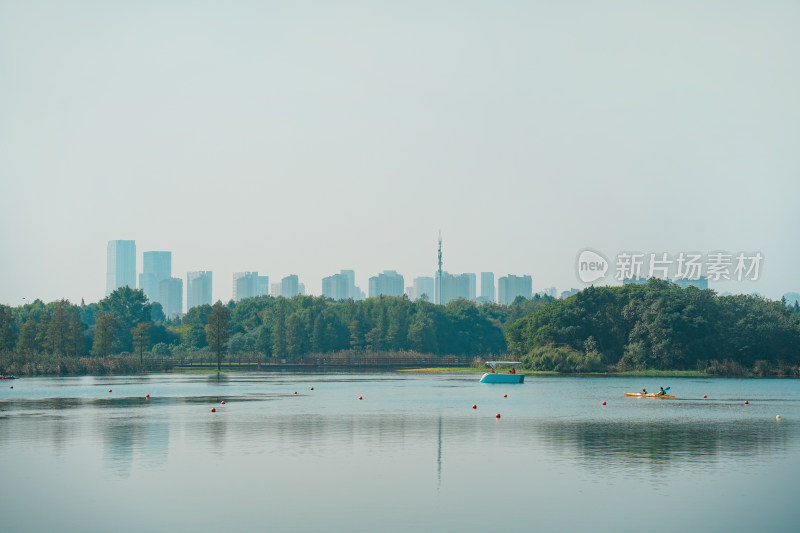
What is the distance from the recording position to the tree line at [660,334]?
475 feet

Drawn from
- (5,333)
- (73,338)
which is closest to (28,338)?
(73,338)

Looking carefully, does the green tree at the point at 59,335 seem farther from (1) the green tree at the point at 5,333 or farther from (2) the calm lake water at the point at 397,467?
(2) the calm lake water at the point at 397,467

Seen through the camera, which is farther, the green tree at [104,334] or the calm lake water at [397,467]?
the green tree at [104,334]

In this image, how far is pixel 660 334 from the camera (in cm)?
14562

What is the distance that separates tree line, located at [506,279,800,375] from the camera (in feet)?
475

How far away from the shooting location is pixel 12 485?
38.2 m

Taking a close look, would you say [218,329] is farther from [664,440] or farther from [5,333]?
[664,440]

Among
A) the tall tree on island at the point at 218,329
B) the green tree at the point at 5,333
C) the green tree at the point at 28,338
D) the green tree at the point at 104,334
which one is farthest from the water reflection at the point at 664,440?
the green tree at the point at 104,334

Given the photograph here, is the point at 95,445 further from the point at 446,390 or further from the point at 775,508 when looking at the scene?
the point at 446,390

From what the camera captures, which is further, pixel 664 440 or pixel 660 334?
pixel 660 334

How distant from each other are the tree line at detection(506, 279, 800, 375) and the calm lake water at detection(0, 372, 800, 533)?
67.5 metres

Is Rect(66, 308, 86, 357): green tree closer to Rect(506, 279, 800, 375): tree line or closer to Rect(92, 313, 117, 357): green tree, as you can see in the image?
Rect(92, 313, 117, 357): green tree

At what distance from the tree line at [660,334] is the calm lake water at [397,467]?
221 feet

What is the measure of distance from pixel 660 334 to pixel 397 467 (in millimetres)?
110041
